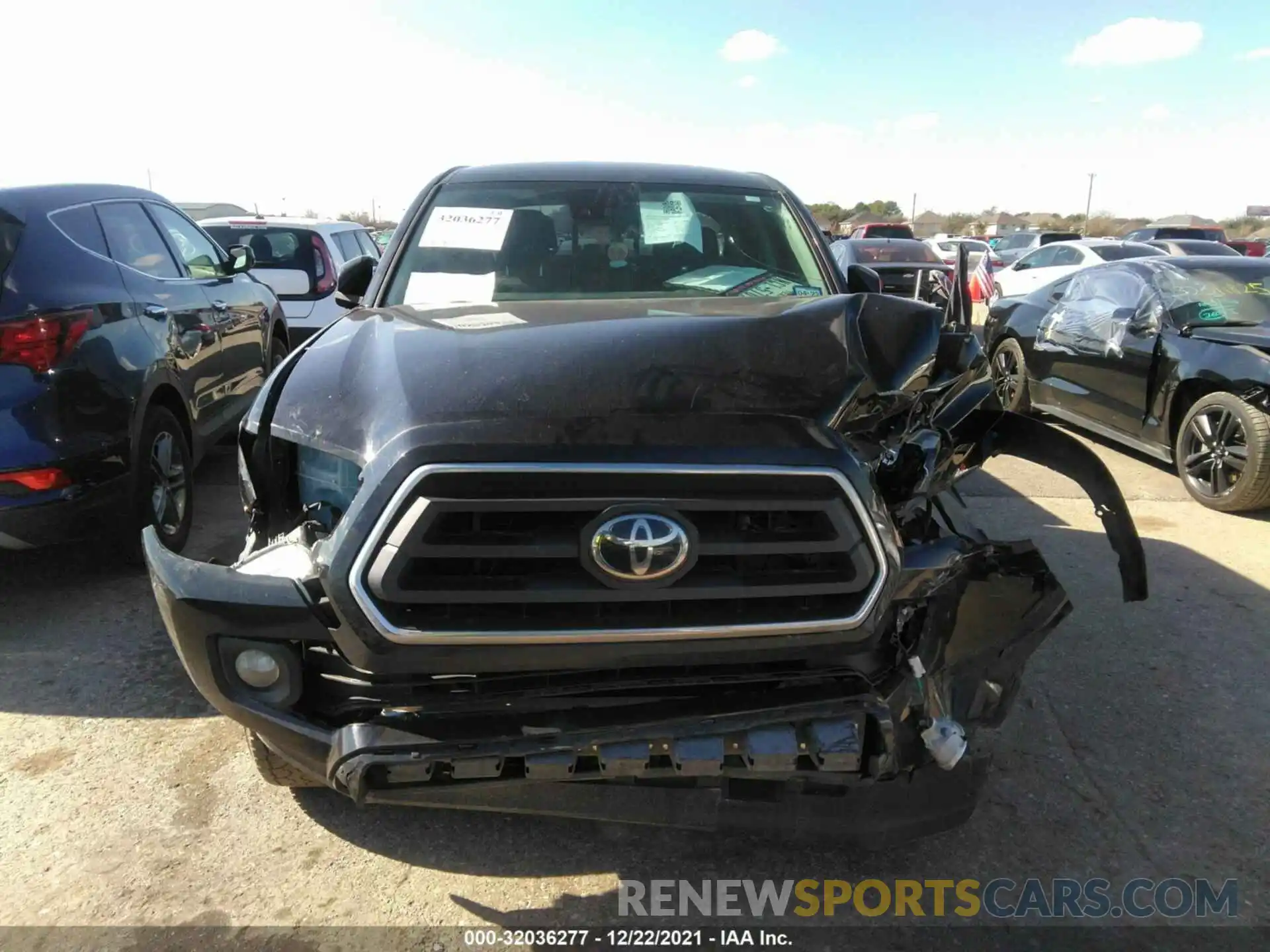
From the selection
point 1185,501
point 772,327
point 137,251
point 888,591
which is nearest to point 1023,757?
point 888,591

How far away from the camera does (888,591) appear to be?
1993 mm

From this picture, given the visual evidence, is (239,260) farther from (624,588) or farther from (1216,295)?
(1216,295)

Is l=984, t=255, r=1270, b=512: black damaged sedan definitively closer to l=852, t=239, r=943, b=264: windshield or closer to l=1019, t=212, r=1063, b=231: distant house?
l=852, t=239, r=943, b=264: windshield

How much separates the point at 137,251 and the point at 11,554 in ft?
5.40

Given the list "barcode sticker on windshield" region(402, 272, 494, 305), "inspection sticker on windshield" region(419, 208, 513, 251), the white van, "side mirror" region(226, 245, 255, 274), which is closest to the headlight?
"barcode sticker on windshield" region(402, 272, 494, 305)

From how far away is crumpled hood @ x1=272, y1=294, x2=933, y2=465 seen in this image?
199 centimetres

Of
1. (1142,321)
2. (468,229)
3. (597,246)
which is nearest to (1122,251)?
(1142,321)

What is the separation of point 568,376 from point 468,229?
65.4 inches

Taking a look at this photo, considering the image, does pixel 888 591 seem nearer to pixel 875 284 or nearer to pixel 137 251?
pixel 875 284

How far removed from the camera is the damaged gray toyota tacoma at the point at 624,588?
190 cm

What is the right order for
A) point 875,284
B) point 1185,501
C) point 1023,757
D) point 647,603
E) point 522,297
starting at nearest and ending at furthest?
point 647,603, point 1023,757, point 522,297, point 875,284, point 1185,501

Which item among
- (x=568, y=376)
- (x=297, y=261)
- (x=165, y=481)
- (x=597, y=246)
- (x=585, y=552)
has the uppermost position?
(x=597, y=246)

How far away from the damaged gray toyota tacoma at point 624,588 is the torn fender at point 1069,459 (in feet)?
0.99

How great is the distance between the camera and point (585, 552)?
1891mm
